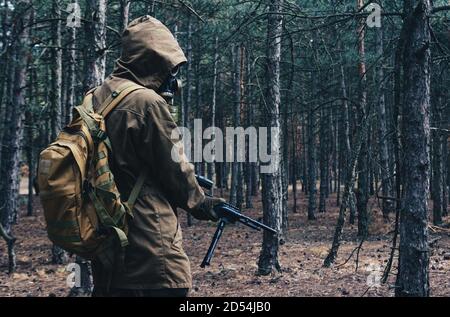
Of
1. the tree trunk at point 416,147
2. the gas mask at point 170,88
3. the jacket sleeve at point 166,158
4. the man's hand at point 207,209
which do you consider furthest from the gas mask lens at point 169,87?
the tree trunk at point 416,147

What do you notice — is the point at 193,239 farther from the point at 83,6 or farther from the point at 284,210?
the point at 83,6

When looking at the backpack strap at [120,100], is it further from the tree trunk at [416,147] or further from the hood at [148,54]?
the tree trunk at [416,147]

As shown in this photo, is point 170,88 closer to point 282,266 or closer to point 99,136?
point 99,136

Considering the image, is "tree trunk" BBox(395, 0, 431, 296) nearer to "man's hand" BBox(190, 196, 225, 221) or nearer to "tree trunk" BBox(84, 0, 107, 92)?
"man's hand" BBox(190, 196, 225, 221)

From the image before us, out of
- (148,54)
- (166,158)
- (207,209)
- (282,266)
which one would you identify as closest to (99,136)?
(166,158)

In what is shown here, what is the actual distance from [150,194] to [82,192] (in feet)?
1.34

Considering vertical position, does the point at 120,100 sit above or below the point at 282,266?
above

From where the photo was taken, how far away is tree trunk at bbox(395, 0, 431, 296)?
511 cm

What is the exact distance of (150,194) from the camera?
3.14 metres

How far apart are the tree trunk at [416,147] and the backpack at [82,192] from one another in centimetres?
314

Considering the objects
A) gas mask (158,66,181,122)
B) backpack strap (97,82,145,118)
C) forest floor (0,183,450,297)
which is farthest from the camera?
forest floor (0,183,450,297)

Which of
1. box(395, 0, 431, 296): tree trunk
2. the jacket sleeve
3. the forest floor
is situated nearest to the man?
the jacket sleeve

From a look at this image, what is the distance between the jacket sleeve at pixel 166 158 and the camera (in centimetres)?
311
